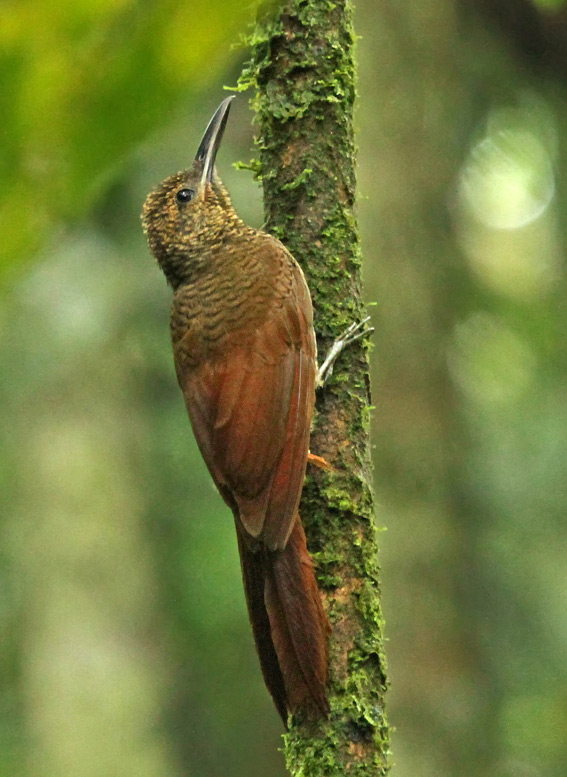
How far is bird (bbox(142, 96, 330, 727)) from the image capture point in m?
2.68

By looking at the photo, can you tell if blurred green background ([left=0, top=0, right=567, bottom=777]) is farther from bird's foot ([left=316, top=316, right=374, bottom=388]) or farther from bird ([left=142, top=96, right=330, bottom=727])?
bird's foot ([left=316, top=316, right=374, bottom=388])

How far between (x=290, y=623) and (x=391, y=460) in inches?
135

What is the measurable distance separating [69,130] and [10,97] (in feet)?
0.10

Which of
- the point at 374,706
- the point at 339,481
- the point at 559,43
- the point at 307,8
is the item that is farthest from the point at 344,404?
the point at 559,43

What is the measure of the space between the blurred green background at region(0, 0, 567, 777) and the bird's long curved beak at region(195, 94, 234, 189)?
2.44 ft

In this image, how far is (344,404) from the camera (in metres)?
3.04

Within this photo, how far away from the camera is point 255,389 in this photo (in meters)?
3.08


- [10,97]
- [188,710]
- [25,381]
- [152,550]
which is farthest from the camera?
[188,710]

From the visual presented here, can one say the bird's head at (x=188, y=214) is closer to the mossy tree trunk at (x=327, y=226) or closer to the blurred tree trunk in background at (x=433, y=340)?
the mossy tree trunk at (x=327, y=226)

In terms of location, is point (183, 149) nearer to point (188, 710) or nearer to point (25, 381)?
point (25, 381)

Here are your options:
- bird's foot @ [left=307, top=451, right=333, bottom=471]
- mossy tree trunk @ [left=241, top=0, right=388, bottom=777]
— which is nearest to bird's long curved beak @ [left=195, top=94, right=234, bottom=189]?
mossy tree trunk @ [left=241, top=0, right=388, bottom=777]

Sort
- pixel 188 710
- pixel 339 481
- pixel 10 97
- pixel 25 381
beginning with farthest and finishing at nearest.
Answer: pixel 188 710, pixel 25 381, pixel 339 481, pixel 10 97

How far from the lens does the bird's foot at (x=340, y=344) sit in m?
3.03

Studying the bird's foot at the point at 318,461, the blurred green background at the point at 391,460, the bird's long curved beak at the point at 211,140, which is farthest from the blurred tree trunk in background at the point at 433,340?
the bird's foot at the point at 318,461
